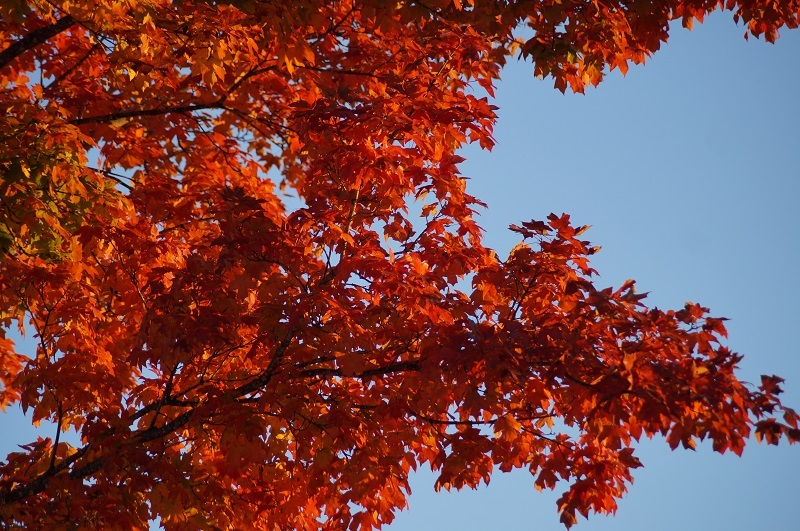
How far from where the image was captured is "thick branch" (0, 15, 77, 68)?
7.00m

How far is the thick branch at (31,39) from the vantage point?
7.00m

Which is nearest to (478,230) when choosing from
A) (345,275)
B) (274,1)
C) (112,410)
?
(345,275)

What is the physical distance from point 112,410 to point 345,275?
255 centimetres

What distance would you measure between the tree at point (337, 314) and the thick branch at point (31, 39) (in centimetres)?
4

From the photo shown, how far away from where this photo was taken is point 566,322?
538 centimetres

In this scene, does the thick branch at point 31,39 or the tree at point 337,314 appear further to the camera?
the thick branch at point 31,39

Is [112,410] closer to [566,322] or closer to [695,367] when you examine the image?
[566,322]

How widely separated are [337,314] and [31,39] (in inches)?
147

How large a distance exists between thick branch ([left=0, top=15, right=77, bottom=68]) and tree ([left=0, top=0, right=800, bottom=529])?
0.12ft

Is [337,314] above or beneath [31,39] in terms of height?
beneath

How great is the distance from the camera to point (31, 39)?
23.2ft

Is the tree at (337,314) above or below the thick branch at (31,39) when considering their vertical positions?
below

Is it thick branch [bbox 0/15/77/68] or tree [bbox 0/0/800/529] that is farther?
thick branch [bbox 0/15/77/68]

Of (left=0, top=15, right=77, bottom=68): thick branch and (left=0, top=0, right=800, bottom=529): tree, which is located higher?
(left=0, top=15, right=77, bottom=68): thick branch
